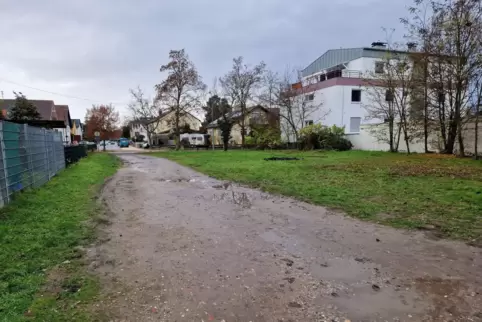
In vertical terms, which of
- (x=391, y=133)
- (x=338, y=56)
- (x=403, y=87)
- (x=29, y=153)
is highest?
→ (x=338, y=56)

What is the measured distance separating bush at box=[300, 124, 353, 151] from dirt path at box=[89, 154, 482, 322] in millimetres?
22998

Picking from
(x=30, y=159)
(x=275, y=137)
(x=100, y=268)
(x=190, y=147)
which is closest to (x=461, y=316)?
(x=100, y=268)

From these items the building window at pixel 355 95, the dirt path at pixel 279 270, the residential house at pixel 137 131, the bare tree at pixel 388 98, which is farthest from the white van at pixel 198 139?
the dirt path at pixel 279 270

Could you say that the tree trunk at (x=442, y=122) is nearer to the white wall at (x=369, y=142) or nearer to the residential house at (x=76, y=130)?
the white wall at (x=369, y=142)

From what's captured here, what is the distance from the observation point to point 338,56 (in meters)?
33.6

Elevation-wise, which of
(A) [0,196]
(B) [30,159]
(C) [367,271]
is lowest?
(C) [367,271]

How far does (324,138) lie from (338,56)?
1108cm

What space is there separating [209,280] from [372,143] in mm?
A: 26331

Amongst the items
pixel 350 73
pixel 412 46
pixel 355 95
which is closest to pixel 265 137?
pixel 355 95

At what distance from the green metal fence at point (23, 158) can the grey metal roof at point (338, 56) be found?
29.3 metres

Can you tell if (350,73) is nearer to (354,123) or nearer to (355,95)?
(355,95)

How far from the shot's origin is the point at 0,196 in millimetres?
6133

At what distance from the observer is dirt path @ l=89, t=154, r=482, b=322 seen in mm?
2787

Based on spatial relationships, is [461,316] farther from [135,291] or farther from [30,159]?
[30,159]
